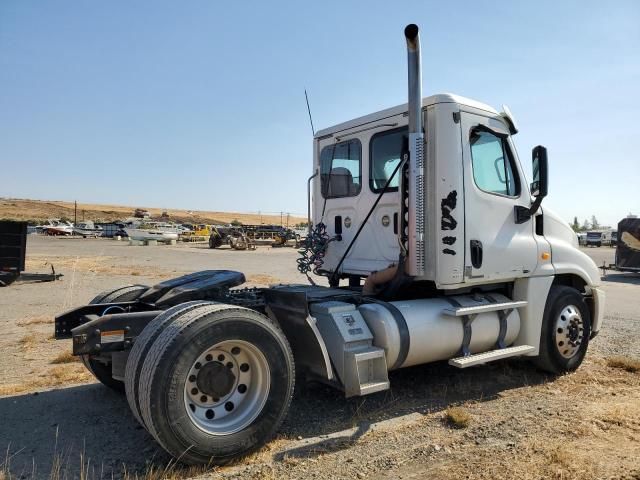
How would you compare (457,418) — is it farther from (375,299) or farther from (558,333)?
(558,333)

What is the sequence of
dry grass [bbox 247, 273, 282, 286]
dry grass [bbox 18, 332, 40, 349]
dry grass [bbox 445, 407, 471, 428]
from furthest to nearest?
1. dry grass [bbox 247, 273, 282, 286]
2. dry grass [bbox 18, 332, 40, 349]
3. dry grass [bbox 445, 407, 471, 428]

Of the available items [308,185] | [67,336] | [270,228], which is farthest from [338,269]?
[270,228]

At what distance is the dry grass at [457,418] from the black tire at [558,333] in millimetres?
1847

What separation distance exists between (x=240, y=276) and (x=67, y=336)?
1.64 meters

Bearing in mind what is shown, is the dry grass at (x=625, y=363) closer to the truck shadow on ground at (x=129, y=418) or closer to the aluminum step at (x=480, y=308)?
the truck shadow on ground at (x=129, y=418)

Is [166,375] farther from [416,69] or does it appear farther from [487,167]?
[487,167]

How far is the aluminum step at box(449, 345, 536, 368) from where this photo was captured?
15.7 ft

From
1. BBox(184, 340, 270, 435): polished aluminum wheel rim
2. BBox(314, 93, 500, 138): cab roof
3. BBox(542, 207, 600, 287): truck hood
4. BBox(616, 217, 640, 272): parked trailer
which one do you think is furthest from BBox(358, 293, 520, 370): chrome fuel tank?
BBox(616, 217, 640, 272): parked trailer

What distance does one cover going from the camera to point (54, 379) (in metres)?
5.45

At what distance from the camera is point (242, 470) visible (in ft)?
11.3

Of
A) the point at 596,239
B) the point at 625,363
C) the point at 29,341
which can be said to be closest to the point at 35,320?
the point at 29,341

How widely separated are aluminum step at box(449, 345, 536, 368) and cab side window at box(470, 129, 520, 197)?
1.68 metres

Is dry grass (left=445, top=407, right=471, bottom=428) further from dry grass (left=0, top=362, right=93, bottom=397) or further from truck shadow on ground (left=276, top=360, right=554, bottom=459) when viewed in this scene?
dry grass (left=0, top=362, right=93, bottom=397)

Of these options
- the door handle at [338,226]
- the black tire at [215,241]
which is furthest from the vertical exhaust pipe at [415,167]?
the black tire at [215,241]
